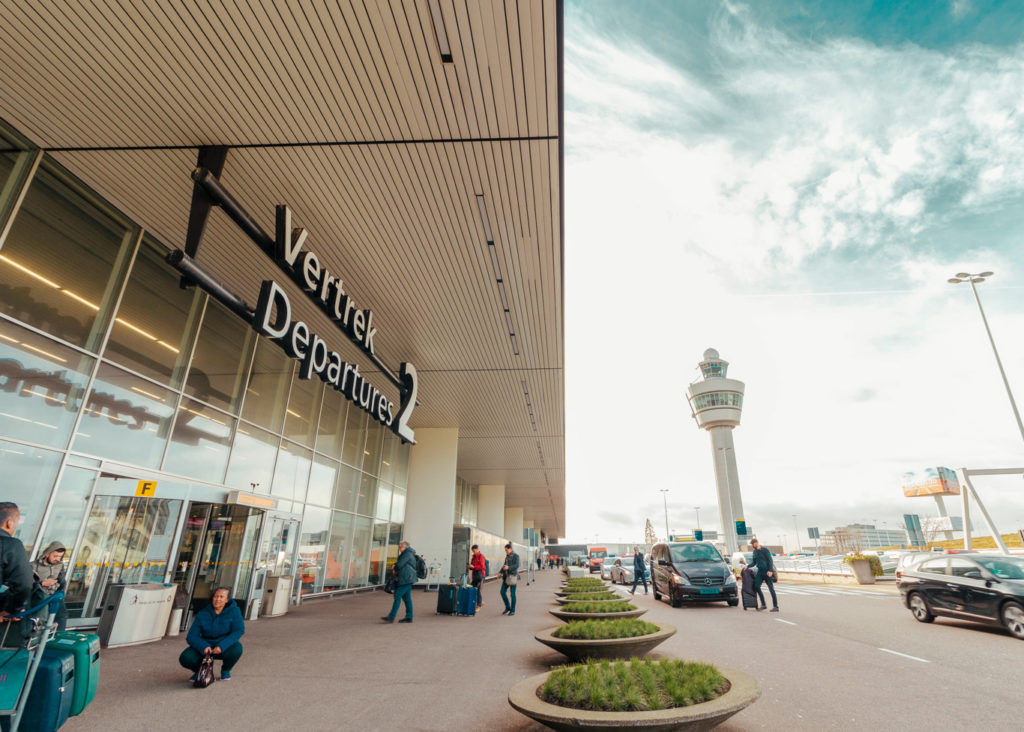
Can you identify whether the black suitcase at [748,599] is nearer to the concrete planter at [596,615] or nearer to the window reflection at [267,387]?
the concrete planter at [596,615]

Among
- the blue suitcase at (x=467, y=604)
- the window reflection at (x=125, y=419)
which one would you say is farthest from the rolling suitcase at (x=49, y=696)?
the blue suitcase at (x=467, y=604)

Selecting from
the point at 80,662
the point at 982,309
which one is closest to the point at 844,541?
the point at 982,309

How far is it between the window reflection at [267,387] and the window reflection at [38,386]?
3846 mm

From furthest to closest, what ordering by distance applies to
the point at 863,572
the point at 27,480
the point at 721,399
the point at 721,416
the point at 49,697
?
the point at 721,399
the point at 721,416
the point at 863,572
the point at 27,480
the point at 49,697

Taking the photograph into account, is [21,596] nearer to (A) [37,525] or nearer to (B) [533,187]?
(A) [37,525]

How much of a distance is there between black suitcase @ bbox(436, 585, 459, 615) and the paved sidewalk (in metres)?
2.65

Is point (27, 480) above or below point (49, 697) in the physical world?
above

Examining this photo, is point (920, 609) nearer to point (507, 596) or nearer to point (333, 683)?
point (507, 596)

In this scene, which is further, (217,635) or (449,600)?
(449,600)

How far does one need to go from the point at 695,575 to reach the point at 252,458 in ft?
36.8

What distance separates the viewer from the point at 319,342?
8.89 meters

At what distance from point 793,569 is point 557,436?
2287cm

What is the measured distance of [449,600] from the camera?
11672 millimetres

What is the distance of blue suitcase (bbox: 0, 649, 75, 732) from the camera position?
3.34 meters
